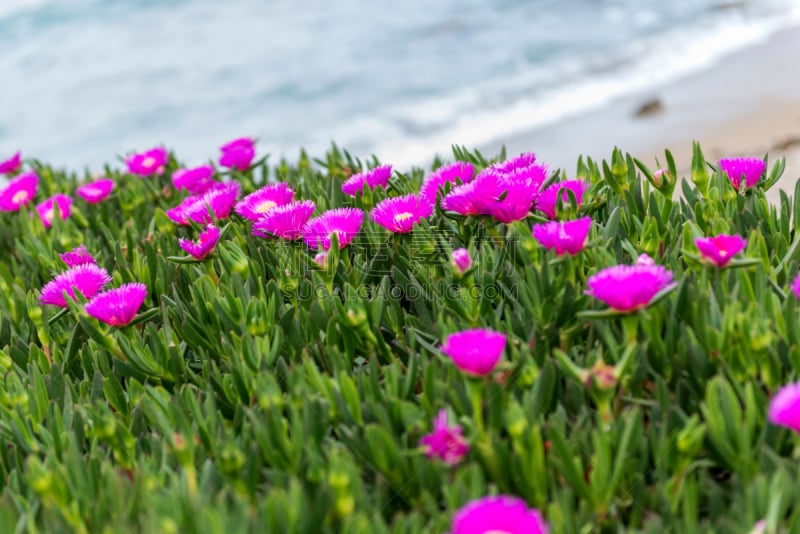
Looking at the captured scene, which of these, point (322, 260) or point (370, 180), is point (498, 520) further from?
point (370, 180)

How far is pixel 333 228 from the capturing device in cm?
179

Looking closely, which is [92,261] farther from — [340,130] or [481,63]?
[481,63]

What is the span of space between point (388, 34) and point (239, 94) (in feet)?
7.86

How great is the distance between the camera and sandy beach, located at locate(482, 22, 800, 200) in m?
4.91

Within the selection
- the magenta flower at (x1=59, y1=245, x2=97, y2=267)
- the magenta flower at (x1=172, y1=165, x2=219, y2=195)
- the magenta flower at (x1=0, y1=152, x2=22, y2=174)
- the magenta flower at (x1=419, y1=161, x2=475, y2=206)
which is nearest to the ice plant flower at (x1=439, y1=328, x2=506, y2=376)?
the magenta flower at (x1=419, y1=161, x2=475, y2=206)

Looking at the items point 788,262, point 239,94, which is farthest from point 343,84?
point 788,262

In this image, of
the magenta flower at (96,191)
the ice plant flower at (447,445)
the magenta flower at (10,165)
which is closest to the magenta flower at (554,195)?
the ice plant flower at (447,445)

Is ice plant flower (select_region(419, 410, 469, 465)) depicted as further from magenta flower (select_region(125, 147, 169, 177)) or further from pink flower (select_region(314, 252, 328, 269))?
magenta flower (select_region(125, 147, 169, 177))

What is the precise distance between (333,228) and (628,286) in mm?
742

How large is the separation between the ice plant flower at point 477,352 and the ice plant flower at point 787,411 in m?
0.36

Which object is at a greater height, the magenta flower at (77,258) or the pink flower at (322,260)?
the pink flower at (322,260)

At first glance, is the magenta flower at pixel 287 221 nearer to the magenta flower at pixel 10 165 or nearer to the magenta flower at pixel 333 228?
the magenta flower at pixel 333 228

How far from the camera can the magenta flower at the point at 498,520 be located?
3.15 feet

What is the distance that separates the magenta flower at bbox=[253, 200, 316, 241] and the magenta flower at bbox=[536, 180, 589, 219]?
51 cm
